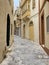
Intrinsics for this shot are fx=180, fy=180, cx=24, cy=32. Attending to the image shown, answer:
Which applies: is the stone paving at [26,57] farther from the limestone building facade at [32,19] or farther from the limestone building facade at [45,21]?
the limestone building facade at [32,19]

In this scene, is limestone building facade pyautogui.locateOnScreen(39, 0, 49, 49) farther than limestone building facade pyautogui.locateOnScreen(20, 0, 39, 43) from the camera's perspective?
No

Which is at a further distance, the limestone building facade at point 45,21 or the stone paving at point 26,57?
the limestone building facade at point 45,21

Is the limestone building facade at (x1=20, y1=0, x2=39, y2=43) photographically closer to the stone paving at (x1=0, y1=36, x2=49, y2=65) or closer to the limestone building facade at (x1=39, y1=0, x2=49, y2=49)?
the limestone building facade at (x1=39, y1=0, x2=49, y2=49)

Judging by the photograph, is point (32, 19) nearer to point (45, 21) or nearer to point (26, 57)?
point (45, 21)

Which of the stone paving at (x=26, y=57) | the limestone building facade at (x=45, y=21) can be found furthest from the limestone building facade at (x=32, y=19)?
the stone paving at (x=26, y=57)

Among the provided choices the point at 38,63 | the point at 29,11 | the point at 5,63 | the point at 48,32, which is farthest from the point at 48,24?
the point at 29,11

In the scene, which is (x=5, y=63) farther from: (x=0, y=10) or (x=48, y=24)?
(x=48, y=24)

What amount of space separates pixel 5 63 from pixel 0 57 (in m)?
0.36

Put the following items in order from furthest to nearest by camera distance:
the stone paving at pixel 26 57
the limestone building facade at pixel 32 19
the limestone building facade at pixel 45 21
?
the limestone building facade at pixel 32 19
the limestone building facade at pixel 45 21
the stone paving at pixel 26 57

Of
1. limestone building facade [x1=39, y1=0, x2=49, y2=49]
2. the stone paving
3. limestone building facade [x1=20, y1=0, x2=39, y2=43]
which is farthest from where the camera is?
limestone building facade [x1=20, y1=0, x2=39, y2=43]

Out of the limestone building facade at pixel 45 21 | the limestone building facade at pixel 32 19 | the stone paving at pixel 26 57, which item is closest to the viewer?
the stone paving at pixel 26 57

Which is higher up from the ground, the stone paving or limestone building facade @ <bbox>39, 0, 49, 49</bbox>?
limestone building facade @ <bbox>39, 0, 49, 49</bbox>

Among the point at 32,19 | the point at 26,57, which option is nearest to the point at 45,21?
the point at 26,57

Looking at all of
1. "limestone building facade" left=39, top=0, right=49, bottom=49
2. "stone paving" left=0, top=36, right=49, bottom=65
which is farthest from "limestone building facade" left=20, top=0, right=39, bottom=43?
"stone paving" left=0, top=36, right=49, bottom=65
